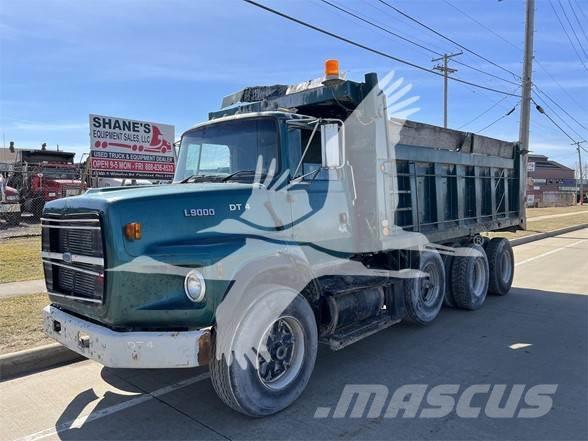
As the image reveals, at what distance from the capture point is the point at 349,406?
13.7 feet

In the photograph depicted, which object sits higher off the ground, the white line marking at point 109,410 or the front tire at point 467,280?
the front tire at point 467,280

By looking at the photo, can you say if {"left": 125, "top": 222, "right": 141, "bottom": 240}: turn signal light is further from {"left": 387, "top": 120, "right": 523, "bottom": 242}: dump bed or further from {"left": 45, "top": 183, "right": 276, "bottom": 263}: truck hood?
{"left": 387, "top": 120, "right": 523, "bottom": 242}: dump bed

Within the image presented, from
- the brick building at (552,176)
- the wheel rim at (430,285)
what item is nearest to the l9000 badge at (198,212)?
the wheel rim at (430,285)

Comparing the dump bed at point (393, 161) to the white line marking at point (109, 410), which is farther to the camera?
the dump bed at point (393, 161)

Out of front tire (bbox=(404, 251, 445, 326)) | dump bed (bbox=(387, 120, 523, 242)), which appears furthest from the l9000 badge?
front tire (bbox=(404, 251, 445, 326))

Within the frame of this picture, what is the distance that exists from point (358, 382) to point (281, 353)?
0.94m

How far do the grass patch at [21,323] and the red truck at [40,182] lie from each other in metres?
13.6

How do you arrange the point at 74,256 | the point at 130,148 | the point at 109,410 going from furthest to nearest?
1. the point at 130,148
2. the point at 109,410
3. the point at 74,256

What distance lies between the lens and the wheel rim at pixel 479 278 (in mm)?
7948

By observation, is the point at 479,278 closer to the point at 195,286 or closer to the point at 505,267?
the point at 505,267

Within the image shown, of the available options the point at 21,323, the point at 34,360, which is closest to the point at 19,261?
the point at 21,323

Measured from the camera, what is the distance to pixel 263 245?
13.7 ft

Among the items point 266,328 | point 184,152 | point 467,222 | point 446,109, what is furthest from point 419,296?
point 446,109

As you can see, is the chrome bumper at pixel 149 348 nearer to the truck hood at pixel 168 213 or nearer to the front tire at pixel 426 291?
the truck hood at pixel 168 213
